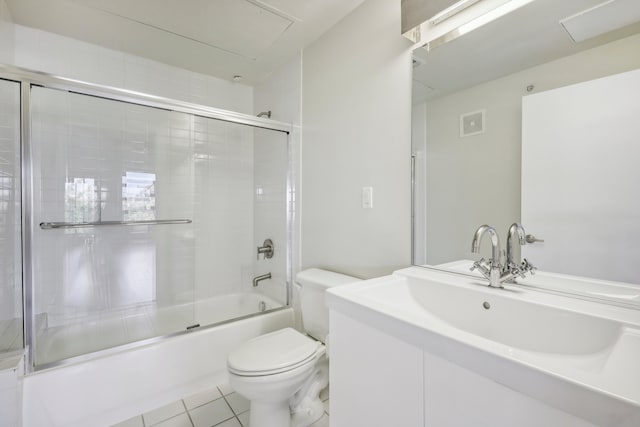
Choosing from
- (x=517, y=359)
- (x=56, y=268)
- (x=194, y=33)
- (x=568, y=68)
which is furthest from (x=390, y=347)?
(x=56, y=268)

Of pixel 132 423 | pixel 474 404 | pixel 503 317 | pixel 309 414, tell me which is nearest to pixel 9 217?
pixel 132 423

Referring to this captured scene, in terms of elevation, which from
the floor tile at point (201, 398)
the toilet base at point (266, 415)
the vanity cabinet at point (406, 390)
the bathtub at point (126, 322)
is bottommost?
the floor tile at point (201, 398)

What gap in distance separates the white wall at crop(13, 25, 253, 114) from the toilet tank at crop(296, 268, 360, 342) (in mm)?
1758

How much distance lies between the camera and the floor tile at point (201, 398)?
4.97ft

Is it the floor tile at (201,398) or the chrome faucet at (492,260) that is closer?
the chrome faucet at (492,260)

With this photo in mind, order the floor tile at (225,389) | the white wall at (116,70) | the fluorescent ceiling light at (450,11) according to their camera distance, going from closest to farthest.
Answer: the fluorescent ceiling light at (450,11), the floor tile at (225,389), the white wall at (116,70)

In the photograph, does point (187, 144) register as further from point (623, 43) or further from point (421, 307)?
point (623, 43)

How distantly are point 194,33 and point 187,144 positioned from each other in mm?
793

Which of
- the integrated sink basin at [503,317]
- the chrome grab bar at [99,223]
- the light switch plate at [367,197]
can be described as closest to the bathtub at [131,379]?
the chrome grab bar at [99,223]

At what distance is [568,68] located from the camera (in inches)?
34.4

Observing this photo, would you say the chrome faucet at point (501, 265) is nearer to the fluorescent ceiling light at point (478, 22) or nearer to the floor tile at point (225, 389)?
the fluorescent ceiling light at point (478, 22)

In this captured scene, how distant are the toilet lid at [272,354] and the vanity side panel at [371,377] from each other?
0.32 meters

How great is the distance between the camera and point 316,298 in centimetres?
152

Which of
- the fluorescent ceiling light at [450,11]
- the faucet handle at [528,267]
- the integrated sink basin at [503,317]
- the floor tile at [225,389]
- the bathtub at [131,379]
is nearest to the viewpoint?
the integrated sink basin at [503,317]
